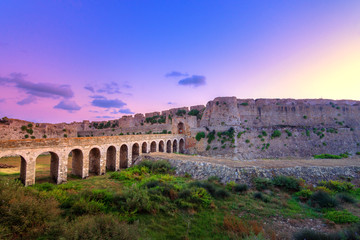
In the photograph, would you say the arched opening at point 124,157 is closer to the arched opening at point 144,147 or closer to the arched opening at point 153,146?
the arched opening at point 144,147

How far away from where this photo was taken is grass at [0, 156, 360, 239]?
4.05 m

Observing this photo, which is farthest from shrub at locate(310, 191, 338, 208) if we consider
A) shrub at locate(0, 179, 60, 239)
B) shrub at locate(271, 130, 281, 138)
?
shrub at locate(271, 130, 281, 138)

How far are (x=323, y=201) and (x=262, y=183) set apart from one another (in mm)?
2796

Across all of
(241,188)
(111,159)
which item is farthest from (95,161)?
(241,188)

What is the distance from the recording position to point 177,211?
642 cm

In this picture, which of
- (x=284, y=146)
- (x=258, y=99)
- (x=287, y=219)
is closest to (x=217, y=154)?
(x=284, y=146)

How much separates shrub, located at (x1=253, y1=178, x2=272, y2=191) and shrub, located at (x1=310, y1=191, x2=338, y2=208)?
2094 mm

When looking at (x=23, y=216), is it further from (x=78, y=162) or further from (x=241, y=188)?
(x=78, y=162)

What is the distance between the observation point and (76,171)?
12242mm

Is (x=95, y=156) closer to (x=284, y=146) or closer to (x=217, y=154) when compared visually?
(x=217, y=154)

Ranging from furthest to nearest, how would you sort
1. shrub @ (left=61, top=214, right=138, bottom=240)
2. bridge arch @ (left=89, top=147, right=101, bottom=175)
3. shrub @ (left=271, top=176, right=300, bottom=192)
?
bridge arch @ (left=89, top=147, right=101, bottom=175) < shrub @ (left=271, top=176, right=300, bottom=192) < shrub @ (left=61, top=214, right=138, bottom=240)

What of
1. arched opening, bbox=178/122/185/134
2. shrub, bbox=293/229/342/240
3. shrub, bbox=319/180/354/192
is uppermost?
arched opening, bbox=178/122/185/134

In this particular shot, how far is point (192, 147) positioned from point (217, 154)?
459cm

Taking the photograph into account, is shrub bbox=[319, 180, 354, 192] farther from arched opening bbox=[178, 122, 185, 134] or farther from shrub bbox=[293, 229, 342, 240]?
arched opening bbox=[178, 122, 185, 134]
